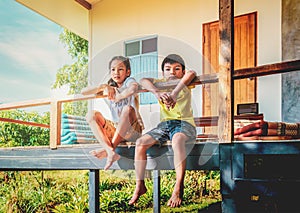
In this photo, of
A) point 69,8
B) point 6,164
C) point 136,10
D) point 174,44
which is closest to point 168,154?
point 6,164

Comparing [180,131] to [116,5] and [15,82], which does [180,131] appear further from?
[15,82]

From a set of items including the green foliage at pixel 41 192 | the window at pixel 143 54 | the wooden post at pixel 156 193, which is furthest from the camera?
the green foliage at pixel 41 192

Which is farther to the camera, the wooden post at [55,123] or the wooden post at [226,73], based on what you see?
the wooden post at [55,123]

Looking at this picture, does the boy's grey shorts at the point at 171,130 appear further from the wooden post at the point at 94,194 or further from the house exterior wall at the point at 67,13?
the house exterior wall at the point at 67,13

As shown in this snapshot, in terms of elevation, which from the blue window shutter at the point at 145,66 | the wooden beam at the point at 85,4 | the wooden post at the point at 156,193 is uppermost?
the wooden beam at the point at 85,4

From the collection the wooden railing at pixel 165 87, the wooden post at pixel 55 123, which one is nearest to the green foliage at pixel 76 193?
the wooden railing at pixel 165 87

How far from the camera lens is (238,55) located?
604cm

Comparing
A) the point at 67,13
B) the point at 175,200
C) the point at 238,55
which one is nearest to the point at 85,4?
the point at 67,13

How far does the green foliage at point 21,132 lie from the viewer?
989 centimetres

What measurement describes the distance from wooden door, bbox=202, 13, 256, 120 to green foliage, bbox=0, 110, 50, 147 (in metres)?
5.34

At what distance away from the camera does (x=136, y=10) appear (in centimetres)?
730

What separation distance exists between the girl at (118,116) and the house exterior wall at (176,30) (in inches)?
94.4

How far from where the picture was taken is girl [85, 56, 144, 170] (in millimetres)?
3225

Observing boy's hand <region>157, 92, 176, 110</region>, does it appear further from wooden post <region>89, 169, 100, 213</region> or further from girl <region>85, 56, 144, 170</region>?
wooden post <region>89, 169, 100, 213</region>
